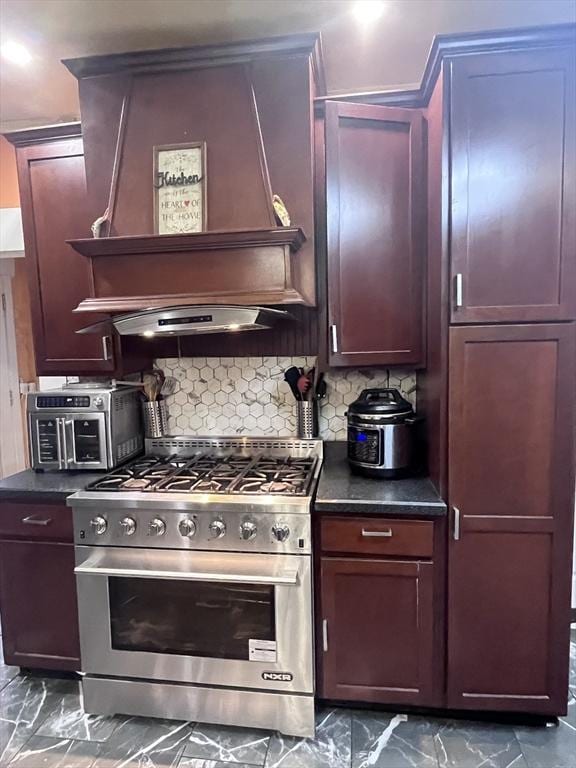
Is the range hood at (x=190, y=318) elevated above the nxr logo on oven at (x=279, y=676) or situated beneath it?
elevated above

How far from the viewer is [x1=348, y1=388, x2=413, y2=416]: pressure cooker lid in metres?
1.95

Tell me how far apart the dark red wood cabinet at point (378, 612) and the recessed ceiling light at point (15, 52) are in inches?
93.9

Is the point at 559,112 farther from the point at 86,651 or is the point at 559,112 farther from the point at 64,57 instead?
the point at 86,651

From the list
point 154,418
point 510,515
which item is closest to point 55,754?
point 154,418

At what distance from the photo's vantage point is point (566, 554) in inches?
66.8

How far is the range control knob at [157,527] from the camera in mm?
1802

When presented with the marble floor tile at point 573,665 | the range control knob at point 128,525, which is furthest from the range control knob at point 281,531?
the marble floor tile at point 573,665

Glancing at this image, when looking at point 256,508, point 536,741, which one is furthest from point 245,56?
point 536,741

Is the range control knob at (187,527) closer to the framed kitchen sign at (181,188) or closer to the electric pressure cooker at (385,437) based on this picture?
the electric pressure cooker at (385,437)

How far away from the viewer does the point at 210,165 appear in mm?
1908


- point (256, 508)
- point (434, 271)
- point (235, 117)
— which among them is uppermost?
point (235, 117)

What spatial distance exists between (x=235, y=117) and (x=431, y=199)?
0.86 metres

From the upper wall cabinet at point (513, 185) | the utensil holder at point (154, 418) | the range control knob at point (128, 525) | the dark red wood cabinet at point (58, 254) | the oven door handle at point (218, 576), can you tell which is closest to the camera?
the upper wall cabinet at point (513, 185)

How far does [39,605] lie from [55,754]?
56cm
